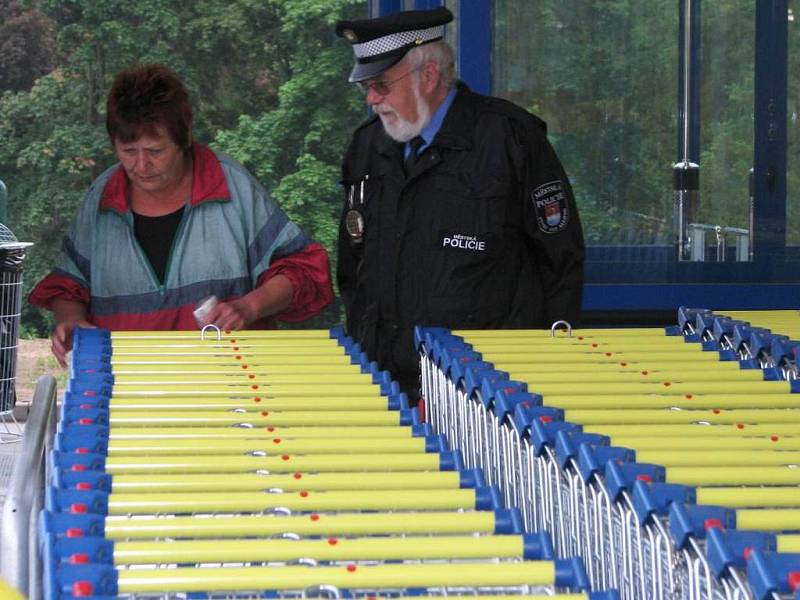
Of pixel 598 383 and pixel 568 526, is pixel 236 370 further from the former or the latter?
pixel 568 526

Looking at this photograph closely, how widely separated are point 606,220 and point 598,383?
314 cm

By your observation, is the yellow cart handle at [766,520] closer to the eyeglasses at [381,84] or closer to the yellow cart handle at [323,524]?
the yellow cart handle at [323,524]

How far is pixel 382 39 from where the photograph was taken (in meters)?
4.25

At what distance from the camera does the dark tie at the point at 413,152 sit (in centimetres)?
427

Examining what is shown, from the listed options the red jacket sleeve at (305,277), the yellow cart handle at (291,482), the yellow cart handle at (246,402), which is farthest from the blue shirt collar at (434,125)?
the yellow cart handle at (291,482)

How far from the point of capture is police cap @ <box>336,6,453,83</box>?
13.9 feet

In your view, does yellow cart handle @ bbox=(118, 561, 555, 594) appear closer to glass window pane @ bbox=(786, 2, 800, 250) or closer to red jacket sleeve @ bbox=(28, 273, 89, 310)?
red jacket sleeve @ bbox=(28, 273, 89, 310)

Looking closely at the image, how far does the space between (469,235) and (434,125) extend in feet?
1.11

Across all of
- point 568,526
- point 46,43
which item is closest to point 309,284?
point 568,526

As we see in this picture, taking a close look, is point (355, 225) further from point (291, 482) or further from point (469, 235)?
point (291, 482)

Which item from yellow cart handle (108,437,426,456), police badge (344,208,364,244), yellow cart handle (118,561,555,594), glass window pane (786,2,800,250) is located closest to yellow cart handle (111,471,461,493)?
yellow cart handle (108,437,426,456)

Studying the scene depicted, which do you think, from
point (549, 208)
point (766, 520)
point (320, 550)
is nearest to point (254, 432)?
point (320, 550)

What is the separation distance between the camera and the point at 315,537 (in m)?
2.11

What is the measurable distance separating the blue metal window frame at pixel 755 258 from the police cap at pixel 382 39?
1.33m
